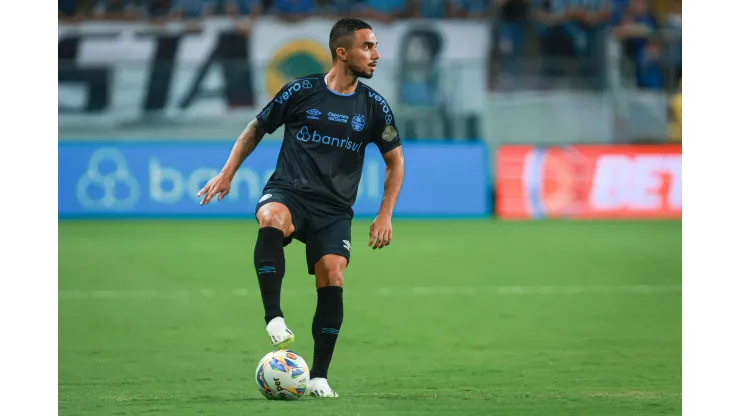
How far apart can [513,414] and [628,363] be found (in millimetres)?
2214

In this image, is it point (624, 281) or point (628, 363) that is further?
point (624, 281)

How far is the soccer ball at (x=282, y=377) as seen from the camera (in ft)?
20.4

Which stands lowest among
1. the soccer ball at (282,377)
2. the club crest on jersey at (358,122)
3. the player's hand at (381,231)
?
the soccer ball at (282,377)

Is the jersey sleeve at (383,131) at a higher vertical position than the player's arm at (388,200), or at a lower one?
higher

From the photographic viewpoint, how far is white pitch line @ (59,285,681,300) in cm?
1159

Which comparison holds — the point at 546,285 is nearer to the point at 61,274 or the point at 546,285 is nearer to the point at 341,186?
the point at 61,274

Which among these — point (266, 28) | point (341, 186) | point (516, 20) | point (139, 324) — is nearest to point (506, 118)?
point (516, 20)

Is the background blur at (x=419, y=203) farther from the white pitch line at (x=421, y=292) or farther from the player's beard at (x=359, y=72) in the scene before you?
the player's beard at (x=359, y=72)

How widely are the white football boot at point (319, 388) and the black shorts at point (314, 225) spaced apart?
1.97 ft

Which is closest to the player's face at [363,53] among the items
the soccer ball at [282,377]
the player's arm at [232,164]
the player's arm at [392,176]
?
the player's arm at [392,176]

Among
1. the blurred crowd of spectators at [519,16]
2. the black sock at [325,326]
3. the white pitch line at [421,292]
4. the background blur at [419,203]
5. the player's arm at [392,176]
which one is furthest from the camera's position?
the blurred crowd of spectators at [519,16]

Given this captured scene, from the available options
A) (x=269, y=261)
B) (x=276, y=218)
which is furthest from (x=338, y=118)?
(x=269, y=261)

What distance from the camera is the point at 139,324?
9.78m

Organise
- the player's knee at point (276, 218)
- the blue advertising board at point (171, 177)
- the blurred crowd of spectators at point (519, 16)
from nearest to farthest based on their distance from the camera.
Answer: the player's knee at point (276, 218) < the blue advertising board at point (171, 177) < the blurred crowd of spectators at point (519, 16)
